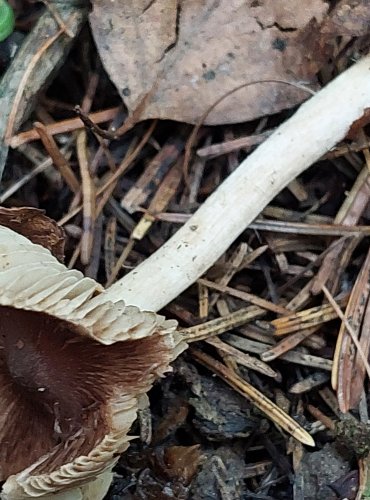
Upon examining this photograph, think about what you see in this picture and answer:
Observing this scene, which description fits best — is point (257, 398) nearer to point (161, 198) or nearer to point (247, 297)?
point (247, 297)

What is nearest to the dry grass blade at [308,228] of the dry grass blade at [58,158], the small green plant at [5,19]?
the dry grass blade at [58,158]

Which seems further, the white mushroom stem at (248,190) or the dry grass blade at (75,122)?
the dry grass blade at (75,122)

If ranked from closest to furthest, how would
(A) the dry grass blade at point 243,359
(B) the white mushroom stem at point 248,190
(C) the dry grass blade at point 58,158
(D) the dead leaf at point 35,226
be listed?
(D) the dead leaf at point 35,226 → (B) the white mushroom stem at point 248,190 → (A) the dry grass blade at point 243,359 → (C) the dry grass blade at point 58,158

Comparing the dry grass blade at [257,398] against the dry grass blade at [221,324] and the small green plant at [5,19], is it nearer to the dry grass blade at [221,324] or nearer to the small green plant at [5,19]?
the dry grass blade at [221,324]

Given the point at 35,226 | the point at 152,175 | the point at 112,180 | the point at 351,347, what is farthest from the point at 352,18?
the point at 35,226

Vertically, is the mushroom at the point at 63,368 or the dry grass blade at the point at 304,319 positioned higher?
the mushroom at the point at 63,368

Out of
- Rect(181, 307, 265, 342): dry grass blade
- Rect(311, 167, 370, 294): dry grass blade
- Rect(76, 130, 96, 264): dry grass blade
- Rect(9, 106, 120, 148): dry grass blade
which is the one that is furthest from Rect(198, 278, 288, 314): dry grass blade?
Rect(9, 106, 120, 148): dry grass blade
